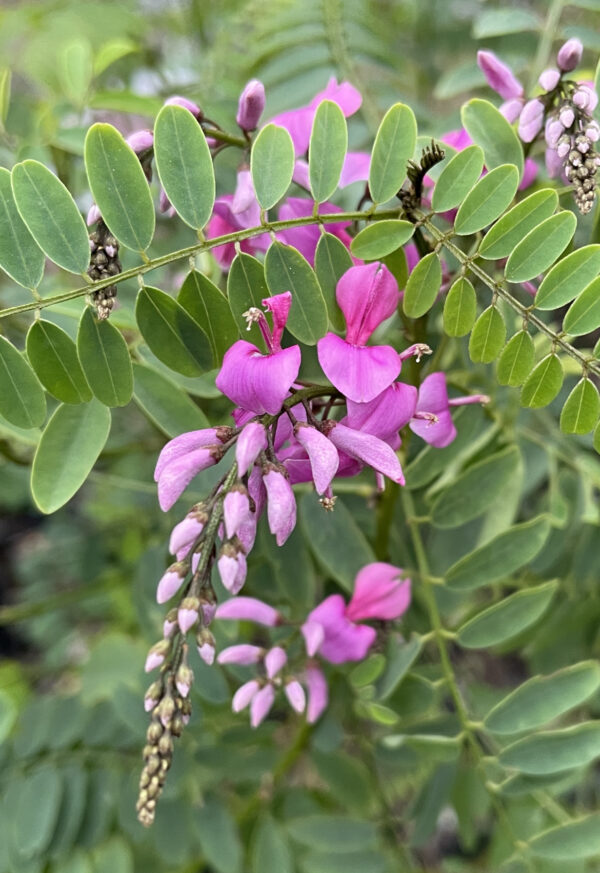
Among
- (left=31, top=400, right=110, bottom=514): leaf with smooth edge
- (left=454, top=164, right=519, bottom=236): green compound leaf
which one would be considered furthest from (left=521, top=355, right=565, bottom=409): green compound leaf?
(left=31, top=400, right=110, bottom=514): leaf with smooth edge

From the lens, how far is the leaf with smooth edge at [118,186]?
1.85 ft

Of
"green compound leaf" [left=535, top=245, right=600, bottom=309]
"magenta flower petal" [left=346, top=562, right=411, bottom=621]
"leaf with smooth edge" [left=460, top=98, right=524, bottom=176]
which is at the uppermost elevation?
"leaf with smooth edge" [left=460, top=98, right=524, bottom=176]

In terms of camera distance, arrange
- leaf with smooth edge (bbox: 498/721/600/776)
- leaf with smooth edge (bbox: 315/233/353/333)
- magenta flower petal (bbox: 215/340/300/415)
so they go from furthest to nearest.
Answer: leaf with smooth edge (bbox: 498/721/600/776), leaf with smooth edge (bbox: 315/233/353/333), magenta flower petal (bbox: 215/340/300/415)

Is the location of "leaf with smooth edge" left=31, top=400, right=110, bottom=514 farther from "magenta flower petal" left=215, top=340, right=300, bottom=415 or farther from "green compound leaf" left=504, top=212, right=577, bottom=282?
"green compound leaf" left=504, top=212, right=577, bottom=282

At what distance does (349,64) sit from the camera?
108cm

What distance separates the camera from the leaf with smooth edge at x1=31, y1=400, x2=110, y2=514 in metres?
0.63

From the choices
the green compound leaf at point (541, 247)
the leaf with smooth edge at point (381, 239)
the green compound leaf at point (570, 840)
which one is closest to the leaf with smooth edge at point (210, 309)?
the leaf with smooth edge at point (381, 239)

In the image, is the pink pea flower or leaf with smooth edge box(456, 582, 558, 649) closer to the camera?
the pink pea flower

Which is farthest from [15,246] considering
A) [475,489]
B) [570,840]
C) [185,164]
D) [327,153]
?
[570,840]

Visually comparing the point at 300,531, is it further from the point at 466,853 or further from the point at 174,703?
the point at 466,853

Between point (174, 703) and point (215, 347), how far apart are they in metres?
0.27

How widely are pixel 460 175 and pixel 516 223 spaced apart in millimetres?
55

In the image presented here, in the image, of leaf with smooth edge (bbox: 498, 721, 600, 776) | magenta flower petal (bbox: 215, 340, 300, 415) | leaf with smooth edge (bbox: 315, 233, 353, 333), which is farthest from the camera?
leaf with smooth edge (bbox: 498, 721, 600, 776)

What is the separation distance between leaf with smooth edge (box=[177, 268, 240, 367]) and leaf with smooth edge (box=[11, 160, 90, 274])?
3.1 inches
